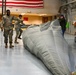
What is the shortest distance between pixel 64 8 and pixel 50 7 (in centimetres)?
236

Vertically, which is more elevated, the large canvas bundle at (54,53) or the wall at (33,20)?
the large canvas bundle at (54,53)

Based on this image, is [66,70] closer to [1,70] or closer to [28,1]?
[1,70]

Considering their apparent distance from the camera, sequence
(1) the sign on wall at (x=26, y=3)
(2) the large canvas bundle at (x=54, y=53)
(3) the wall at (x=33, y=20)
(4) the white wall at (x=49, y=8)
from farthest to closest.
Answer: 1. (3) the wall at (x=33, y=20)
2. (4) the white wall at (x=49, y=8)
3. (1) the sign on wall at (x=26, y=3)
4. (2) the large canvas bundle at (x=54, y=53)

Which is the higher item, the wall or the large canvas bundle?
the large canvas bundle

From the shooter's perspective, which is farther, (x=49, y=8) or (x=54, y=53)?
(x=49, y=8)

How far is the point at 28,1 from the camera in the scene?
79.4ft

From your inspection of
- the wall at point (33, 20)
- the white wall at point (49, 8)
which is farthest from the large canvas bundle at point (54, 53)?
Result: the wall at point (33, 20)

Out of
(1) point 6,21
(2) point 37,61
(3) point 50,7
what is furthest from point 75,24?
(2) point 37,61

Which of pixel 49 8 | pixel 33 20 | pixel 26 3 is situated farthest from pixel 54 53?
pixel 33 20

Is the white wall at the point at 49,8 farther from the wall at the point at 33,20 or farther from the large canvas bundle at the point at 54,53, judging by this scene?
the large canvas bundle at the point at 54,53

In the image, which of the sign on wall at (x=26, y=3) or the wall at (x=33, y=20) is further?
the wall at (x=33, y=20)

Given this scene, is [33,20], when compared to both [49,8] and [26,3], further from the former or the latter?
[26,3]

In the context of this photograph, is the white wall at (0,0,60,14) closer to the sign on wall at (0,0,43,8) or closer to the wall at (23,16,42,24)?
the sign on wall at (0,0,43,8)

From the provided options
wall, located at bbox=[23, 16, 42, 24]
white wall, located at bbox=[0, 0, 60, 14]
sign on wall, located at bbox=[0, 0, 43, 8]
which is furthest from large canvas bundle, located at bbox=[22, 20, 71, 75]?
wall, located at bbox=[23, 16, 42, 24]
